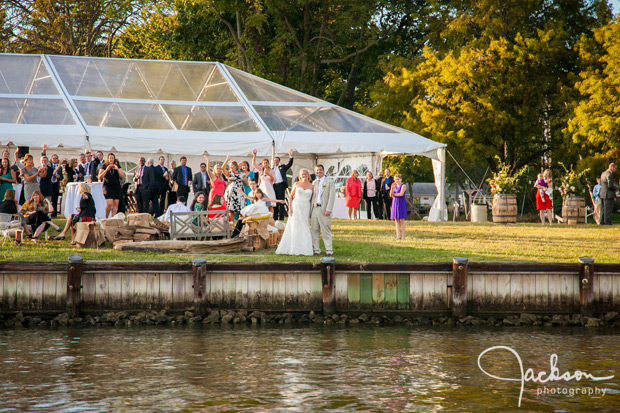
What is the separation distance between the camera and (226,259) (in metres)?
13.4

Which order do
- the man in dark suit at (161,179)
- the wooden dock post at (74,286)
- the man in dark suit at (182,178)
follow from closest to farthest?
the wooden dock post at (74,286), the man in dark suit at (161,179), the man in dark suit at (182,178)

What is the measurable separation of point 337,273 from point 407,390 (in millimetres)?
3957

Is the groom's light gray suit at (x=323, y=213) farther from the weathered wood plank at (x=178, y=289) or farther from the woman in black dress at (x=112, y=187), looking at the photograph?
the woman in black dress at (x=112, y=187)

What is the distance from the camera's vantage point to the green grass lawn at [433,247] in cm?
1368

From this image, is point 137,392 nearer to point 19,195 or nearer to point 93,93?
point 19,195

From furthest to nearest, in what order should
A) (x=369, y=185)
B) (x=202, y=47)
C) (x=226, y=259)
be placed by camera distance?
1. (x=202, y=47)
2. (x=369, y=185)
3. (x=226, y=259)

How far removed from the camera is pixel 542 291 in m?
12.3

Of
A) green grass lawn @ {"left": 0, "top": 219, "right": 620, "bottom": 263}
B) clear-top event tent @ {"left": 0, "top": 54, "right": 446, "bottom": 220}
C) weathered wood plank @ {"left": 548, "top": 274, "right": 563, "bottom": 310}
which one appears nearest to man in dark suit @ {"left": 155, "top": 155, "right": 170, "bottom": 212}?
green grass lawn @ {"left": 0, "top": 219, "right": 620, "bottom": 263}

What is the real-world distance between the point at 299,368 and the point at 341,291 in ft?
10.1

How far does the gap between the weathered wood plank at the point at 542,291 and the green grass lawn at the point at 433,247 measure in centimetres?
143

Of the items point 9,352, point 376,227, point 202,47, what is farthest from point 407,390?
point 202,47

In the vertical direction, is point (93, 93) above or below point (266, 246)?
above

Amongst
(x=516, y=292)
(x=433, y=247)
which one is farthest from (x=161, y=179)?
(x=516, y=292)

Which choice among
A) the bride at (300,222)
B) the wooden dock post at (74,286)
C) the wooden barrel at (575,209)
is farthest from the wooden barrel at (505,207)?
the wooden dock post at (74,286)
